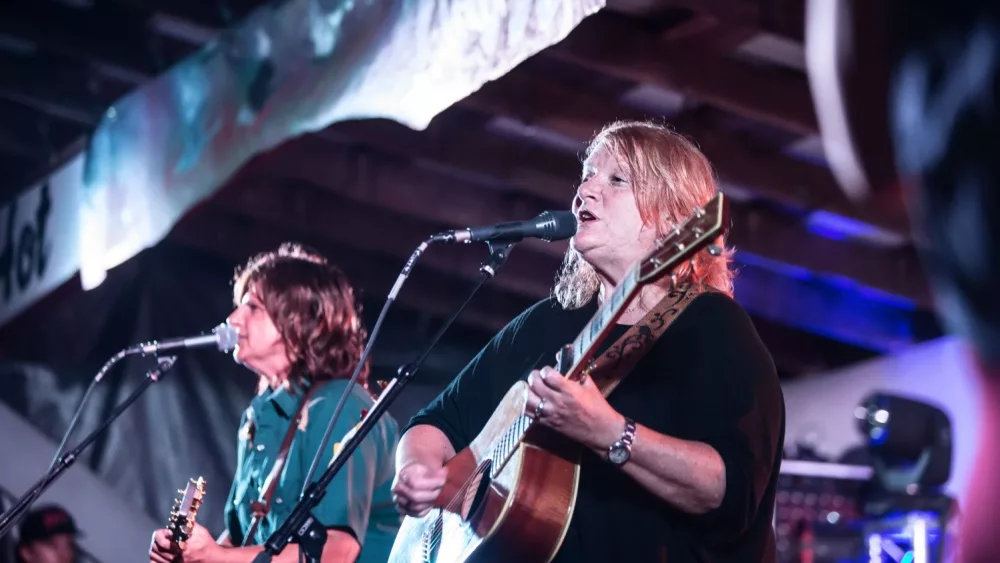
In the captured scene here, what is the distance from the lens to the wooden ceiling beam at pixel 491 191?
673 cm

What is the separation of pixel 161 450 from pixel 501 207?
2.81m

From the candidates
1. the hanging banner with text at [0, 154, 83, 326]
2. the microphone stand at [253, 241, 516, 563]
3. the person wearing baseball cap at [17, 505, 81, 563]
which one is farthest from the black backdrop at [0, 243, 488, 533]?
the microphone stand at [253, 241, 516, 563]

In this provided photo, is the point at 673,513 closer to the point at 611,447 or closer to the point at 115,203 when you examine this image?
the point at 611,447

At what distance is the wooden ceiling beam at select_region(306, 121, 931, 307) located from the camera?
673 centimetres

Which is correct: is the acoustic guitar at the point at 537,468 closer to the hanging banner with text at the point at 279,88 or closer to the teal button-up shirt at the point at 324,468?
the teal button-up shirt at the point at 324,468

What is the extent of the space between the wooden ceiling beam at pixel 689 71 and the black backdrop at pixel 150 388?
134 inches

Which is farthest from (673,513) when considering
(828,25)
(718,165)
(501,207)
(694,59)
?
(501,207)

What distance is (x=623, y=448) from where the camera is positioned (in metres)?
2.07

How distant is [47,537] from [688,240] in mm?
5762

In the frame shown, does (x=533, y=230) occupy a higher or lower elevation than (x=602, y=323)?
higher

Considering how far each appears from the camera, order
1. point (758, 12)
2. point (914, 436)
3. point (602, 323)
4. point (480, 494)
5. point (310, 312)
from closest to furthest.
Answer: point (602, 323), point (480, 494), point (310, 312), point (758, 12), point (914, 436)

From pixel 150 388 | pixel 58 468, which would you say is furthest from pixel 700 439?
pixel 150 388

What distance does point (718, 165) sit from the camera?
6.13 meters

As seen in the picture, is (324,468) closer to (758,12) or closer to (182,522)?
(182,522)
